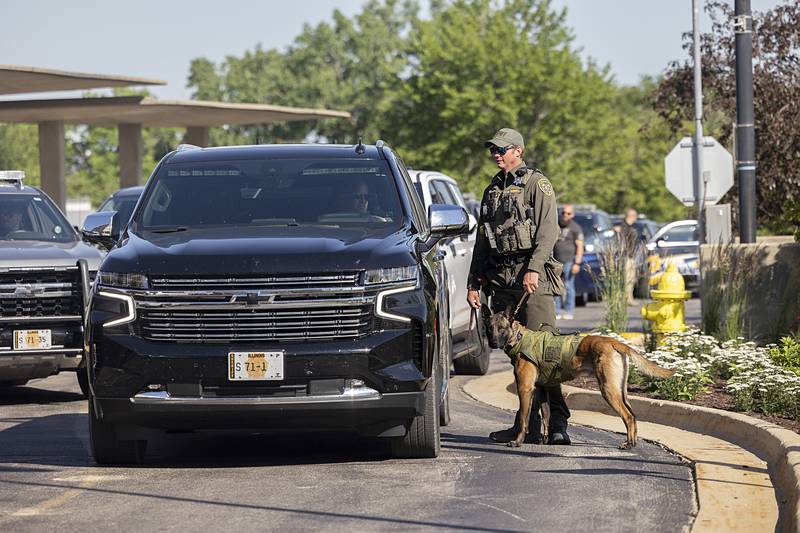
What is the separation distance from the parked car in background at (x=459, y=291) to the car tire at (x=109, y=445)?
181 inches

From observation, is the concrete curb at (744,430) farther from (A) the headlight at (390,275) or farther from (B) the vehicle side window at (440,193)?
(B) the vehicle side window at (440,193)

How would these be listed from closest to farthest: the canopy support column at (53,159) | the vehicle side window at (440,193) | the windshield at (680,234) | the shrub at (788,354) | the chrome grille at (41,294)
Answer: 1. the shrub at (788,354)
2. the chrome grille at (41,294)
3. the vehicle side window at (440,193)
4. the windshield at (680,234)
5. the canopy support column at (53,159)

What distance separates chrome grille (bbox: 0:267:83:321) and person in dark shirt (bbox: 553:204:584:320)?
11091mm

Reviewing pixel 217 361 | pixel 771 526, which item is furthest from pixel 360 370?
pixel 771 526

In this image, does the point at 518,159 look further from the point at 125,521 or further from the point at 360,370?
the point at 125,521

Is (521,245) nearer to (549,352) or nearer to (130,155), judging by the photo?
(549,352)

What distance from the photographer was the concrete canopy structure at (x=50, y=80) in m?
30.0

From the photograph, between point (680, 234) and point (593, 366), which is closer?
point (593, 366)

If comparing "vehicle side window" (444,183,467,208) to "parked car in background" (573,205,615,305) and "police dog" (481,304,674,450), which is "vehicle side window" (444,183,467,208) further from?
"parked car in background" (573,205,615,305)

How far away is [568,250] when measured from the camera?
22.7 meters

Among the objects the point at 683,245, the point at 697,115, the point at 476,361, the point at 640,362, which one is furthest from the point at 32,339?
the point at 683,245

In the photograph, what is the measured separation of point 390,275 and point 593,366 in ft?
4.88

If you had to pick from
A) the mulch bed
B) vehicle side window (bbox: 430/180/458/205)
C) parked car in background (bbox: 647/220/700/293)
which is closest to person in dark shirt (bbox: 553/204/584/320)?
parked car in background (bbox: 647/220/700/293)

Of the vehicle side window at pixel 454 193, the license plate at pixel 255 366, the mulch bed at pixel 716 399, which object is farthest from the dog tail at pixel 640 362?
the vehicle side window at pixel 454 193
